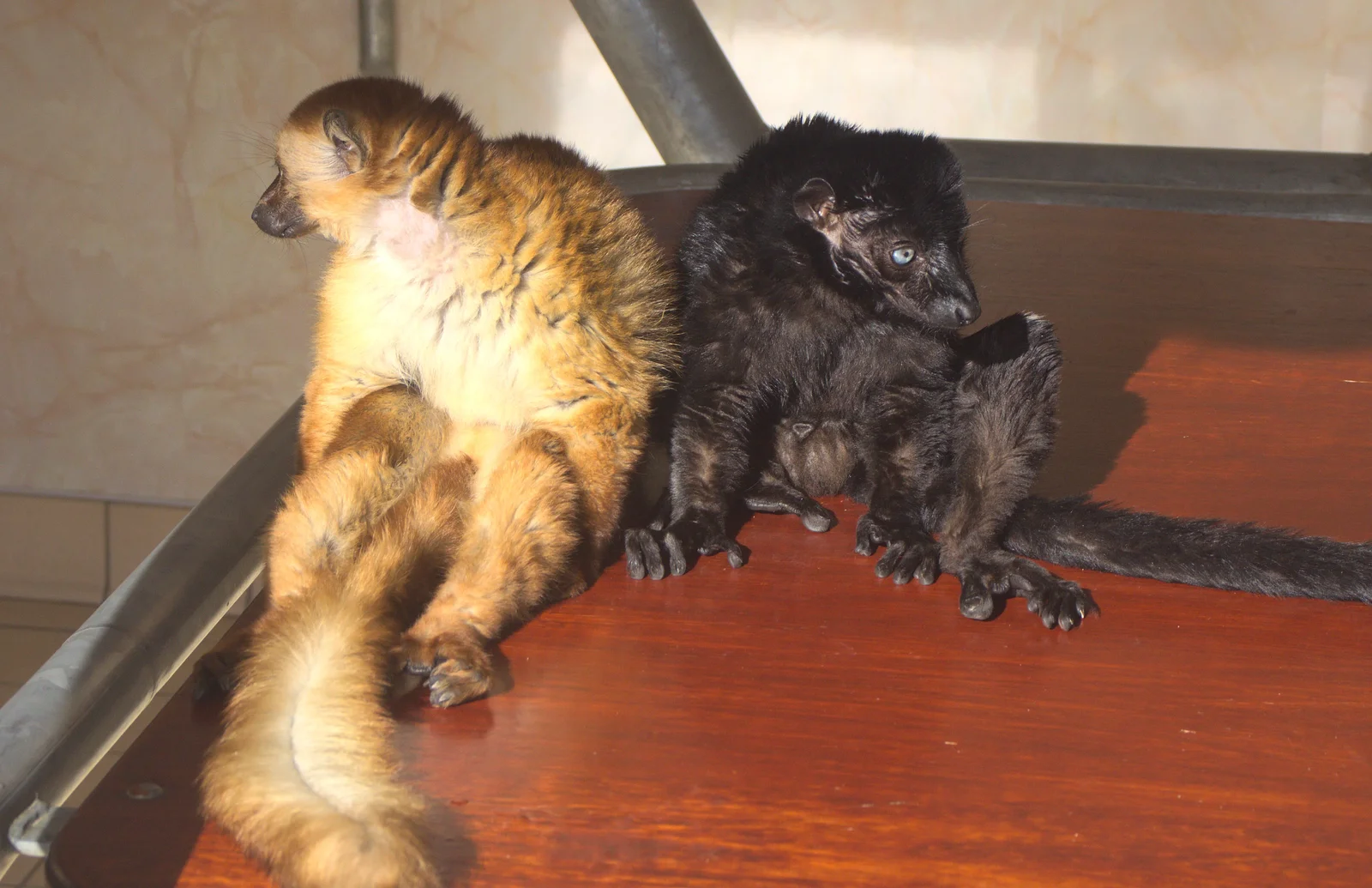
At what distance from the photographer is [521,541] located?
150 centimetres

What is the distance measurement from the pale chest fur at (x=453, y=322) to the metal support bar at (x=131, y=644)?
235mm

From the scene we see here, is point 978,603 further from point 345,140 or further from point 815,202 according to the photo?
point 345,140

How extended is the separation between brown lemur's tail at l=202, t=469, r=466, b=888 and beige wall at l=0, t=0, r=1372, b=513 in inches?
113

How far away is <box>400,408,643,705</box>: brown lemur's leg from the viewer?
136 cm

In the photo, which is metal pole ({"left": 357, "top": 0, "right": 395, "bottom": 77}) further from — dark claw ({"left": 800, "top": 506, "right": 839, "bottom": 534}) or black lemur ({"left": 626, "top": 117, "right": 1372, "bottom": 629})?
dark claw ({"left": 800, "top": 506, "right": 839, "bottom": 534})

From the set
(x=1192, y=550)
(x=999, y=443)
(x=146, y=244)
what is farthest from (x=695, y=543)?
(x=146, y=244)

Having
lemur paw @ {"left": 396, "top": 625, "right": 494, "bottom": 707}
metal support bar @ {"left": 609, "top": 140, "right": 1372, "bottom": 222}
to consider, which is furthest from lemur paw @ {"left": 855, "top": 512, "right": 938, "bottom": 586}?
metal support bar @ {"left": 609, "top": 140, "right": 1372, "bottom": 222}

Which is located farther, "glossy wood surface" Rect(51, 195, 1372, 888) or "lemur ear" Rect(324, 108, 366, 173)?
"lemur ear" Rect(324, 108, 366, 173)

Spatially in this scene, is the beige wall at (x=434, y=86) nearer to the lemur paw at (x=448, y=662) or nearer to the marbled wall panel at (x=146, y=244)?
the marbled wall panel at (x=146, y=244)

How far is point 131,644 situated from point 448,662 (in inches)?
11.4

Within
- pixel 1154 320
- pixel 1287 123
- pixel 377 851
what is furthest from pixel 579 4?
pixel 1287 123

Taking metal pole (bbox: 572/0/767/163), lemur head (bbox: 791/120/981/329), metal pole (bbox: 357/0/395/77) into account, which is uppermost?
metal pole (bbox: 357/0/395/77)

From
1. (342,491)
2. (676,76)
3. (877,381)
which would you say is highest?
(676,76)

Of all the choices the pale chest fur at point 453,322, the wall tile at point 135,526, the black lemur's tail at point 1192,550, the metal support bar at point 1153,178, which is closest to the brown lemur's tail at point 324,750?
the pale chest fur at point 453,322
